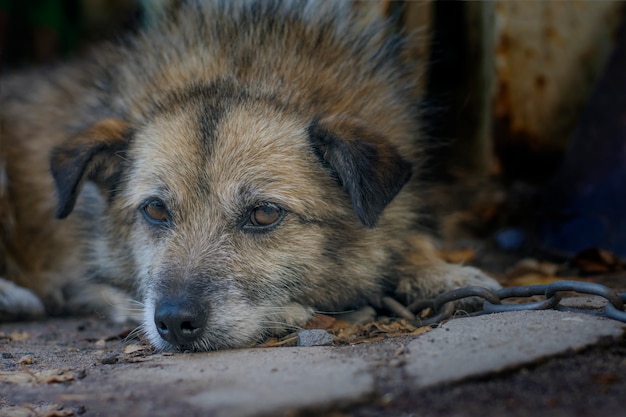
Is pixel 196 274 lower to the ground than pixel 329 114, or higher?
lower

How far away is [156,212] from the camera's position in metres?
4.23

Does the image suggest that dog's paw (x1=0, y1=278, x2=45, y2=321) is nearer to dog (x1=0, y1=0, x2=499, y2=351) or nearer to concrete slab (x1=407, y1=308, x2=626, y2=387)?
dog (x1=0, y1=0, x2=499, y2=351)

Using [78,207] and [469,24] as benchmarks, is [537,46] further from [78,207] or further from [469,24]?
[78,207]

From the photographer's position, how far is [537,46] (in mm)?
5934

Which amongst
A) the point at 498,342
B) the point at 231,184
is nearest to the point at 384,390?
the point at 498,342

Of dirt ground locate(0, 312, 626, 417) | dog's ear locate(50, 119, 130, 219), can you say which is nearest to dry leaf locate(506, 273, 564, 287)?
dirt ground locate(0, 312, 626, 417)

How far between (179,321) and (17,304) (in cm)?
224

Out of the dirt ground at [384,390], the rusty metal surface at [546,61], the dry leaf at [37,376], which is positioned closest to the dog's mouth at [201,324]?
the dirt ground at [384,390]

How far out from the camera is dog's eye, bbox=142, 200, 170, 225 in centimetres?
418

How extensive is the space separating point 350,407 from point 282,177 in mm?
1744

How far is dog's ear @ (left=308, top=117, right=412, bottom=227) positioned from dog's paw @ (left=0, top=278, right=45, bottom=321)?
2524 millimetres

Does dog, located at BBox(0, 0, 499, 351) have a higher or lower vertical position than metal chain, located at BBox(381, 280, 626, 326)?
higher

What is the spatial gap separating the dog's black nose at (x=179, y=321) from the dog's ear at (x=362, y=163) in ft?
3.20

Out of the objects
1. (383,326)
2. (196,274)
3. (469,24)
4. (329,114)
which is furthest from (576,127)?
(196,274)
